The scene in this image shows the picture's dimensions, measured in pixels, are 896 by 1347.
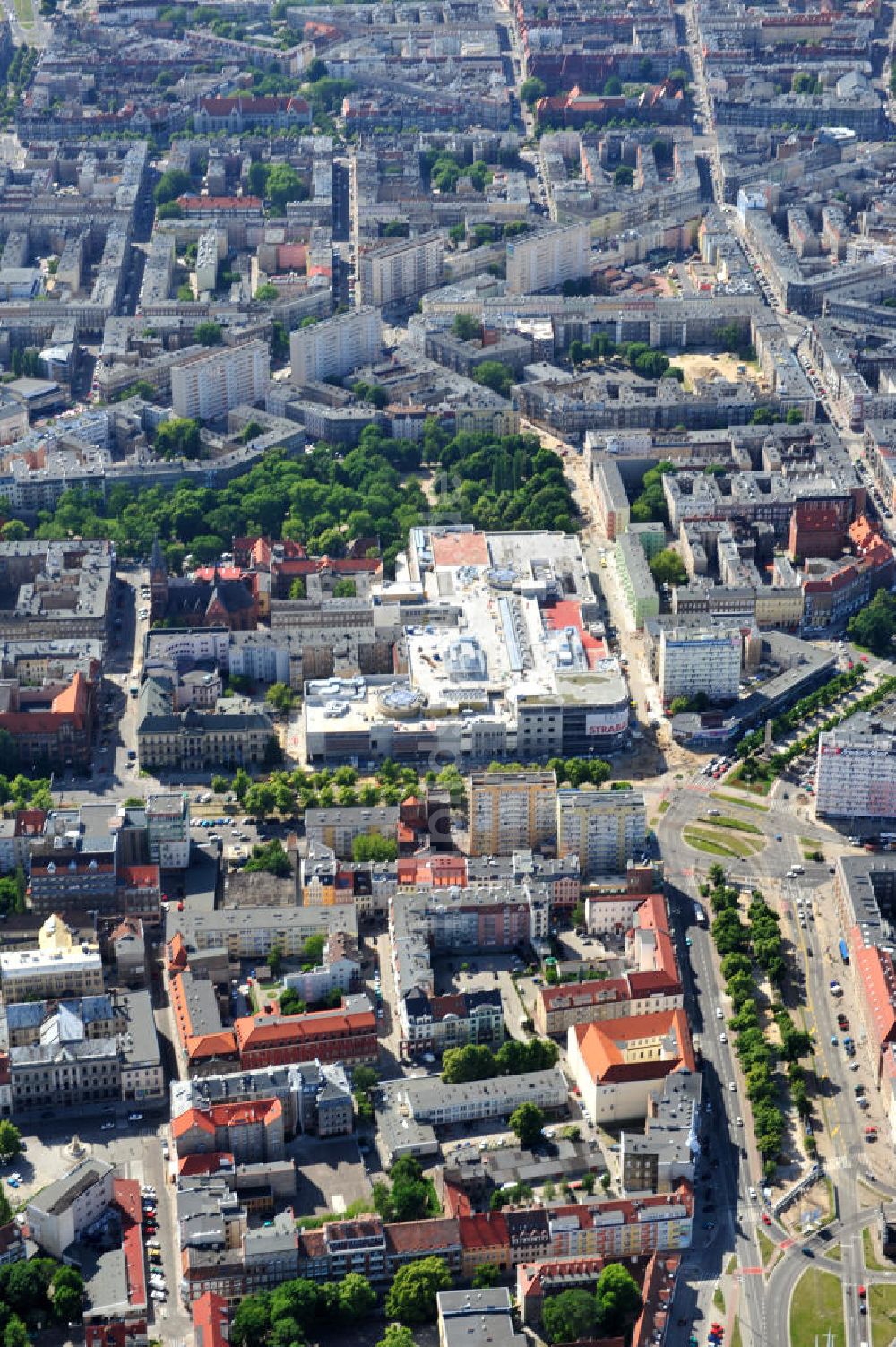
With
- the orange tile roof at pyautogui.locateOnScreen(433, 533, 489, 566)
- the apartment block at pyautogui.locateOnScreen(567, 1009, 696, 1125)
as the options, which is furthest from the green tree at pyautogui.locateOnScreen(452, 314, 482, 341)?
the apartment block at pyautogui.locateOnScreen(567, 1009, 696, 1125)

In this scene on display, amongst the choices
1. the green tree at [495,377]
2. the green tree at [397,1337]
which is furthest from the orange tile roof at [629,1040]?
the green tree at [495,377]

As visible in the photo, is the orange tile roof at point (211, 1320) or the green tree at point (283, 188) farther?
the green tree at point (283, 188)

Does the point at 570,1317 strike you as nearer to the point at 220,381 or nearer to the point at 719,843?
the point at 719,843

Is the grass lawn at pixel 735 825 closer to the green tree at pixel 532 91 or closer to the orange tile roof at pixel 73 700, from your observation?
the orange tile roof at pixel 73 700

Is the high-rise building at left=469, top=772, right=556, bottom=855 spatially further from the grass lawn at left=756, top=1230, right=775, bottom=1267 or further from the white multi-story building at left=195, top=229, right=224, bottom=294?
the white multi-story building at left=195, top=229, right=224, bottom=294

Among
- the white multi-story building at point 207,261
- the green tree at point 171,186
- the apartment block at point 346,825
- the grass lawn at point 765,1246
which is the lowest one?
the grass lawn at point 765,1246

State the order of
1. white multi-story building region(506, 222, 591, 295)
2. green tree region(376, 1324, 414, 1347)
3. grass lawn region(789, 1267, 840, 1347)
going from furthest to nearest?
white multi-story building region(506, 222, 591, 295), grass lawn region(789, 1267, 840, 1347), green tree region(376, 1324, 414, 1347)
